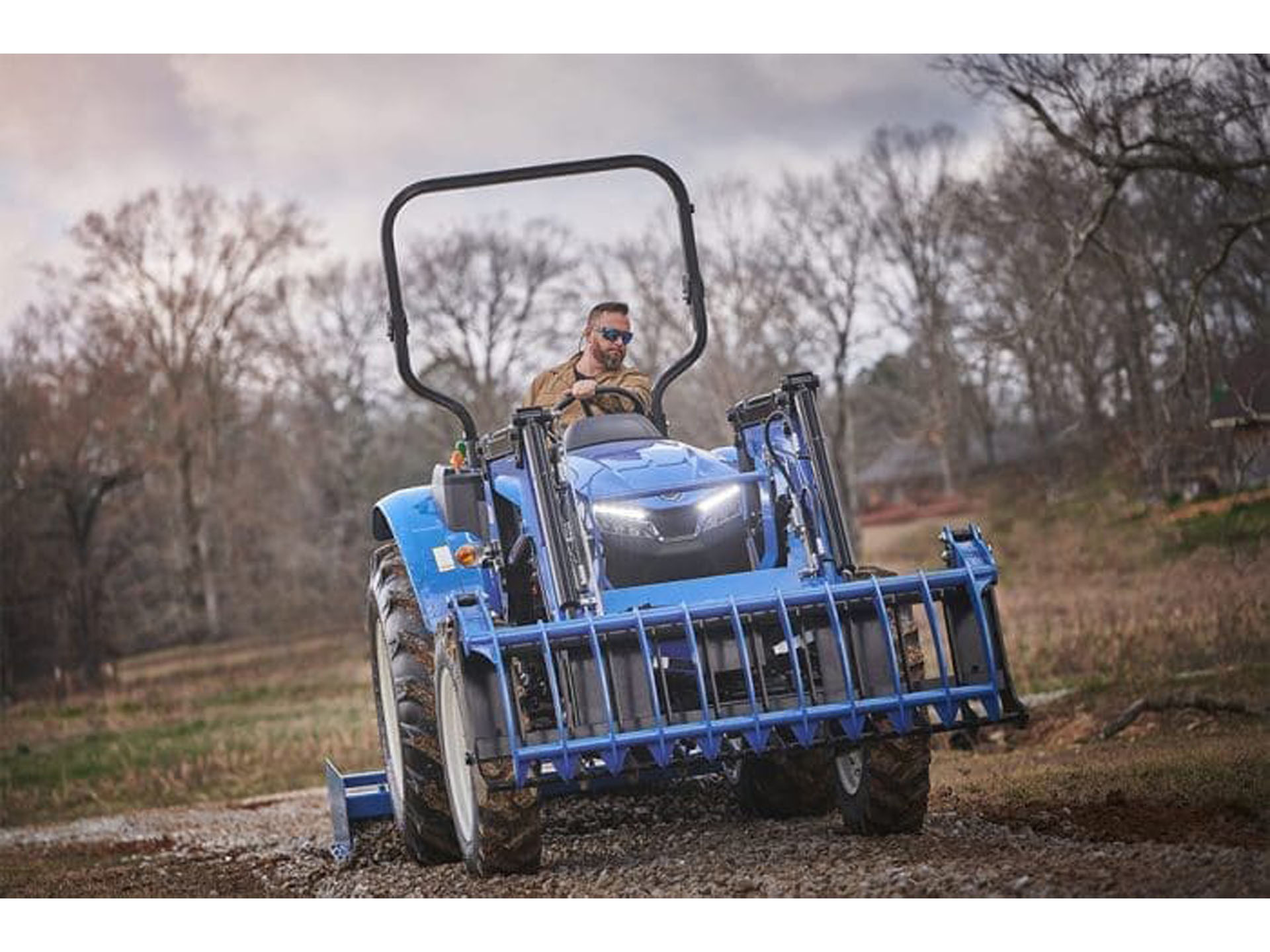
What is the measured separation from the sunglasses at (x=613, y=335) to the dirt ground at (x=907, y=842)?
1.24 meters

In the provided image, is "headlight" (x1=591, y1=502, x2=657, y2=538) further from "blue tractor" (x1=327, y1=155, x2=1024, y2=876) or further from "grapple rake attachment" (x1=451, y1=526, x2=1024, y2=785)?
"grapple rake attachment" (x1=451, y1=526, x2=1024, y2=785)

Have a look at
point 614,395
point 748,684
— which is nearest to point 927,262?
point 614,395

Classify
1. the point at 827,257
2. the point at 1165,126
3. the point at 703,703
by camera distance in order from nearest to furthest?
the point at 703,703, the point at 1165,126, the point at 827,257

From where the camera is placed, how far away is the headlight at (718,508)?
4262 millimetres

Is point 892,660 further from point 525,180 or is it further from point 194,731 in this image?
point 194,731

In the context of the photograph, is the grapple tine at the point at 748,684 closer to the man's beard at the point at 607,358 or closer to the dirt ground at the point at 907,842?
the dirt ground at the point at 907,842

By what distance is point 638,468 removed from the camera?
429 centimetres

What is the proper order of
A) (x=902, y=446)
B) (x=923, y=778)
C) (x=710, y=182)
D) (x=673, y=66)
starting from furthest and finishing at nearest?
(x=902, y=446), (x=710, y=182), (x=673, y=66), (x=923, y=778)

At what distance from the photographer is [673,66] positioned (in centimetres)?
667

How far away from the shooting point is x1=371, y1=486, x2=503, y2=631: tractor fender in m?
4.43

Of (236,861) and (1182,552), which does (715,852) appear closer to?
(236,861)

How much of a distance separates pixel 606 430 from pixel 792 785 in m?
1.08
